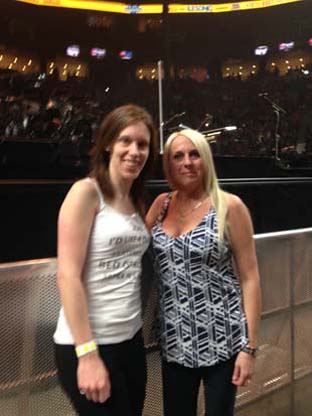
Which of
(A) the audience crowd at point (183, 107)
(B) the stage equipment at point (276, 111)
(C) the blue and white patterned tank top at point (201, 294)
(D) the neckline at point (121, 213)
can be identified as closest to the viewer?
(D) the neckline at point (121, 213)

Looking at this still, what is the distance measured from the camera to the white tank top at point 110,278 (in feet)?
4.46

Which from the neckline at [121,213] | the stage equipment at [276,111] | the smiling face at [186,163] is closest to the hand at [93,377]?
the neckline at [121,213]

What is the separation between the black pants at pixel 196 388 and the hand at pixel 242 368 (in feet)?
0.06

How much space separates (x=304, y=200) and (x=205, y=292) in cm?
465

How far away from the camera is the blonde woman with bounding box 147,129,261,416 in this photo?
1.58 m

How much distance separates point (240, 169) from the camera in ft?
20.8

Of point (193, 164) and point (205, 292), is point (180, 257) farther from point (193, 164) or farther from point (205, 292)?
point (193, 164)

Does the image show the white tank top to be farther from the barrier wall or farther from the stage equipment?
the stage equipment

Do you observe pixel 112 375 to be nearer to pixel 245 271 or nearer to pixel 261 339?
pixel 245 271

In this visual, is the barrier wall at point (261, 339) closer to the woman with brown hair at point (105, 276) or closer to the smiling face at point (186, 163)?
the woman with brown hair at point (105, 276)

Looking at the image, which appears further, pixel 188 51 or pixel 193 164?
pixel 188 51

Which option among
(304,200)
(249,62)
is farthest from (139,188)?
(249,62)

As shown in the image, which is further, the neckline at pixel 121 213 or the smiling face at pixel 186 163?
the smiling face at pixel 186 163

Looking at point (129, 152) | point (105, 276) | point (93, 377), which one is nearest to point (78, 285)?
point (105, 276)
